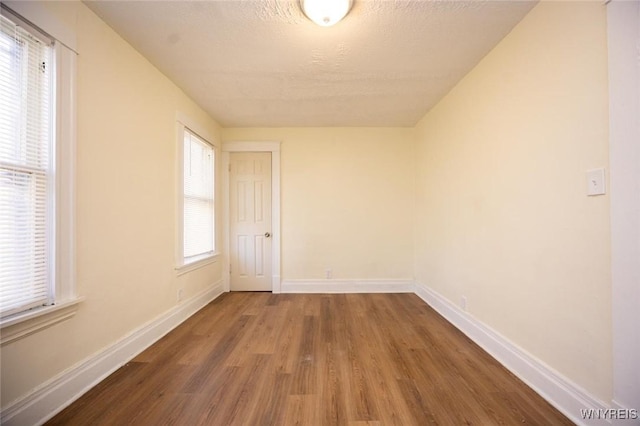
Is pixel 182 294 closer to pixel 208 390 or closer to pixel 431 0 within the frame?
pixel 208 390

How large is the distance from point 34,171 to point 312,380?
6.82 ft

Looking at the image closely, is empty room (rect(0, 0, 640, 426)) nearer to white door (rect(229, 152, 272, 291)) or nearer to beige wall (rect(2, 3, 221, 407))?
beige wall (rect(2, 3, 221, 407))

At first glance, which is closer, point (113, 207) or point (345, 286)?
point (113, 207)

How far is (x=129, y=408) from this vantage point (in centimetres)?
150

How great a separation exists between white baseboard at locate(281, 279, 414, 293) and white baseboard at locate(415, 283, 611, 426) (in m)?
1.23

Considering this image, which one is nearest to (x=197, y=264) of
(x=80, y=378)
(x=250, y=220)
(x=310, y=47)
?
(x=250, y=220)

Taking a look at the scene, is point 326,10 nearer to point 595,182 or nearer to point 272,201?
point 595,182

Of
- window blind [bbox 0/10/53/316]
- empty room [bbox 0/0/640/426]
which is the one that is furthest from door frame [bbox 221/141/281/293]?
window blind [bbox 0/10/53/316]

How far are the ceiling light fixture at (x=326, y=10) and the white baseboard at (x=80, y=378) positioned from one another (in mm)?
2675

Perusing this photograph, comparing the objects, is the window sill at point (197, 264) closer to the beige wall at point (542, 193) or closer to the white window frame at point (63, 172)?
the white window frame at point (63, 172)

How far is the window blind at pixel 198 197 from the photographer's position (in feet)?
9.75

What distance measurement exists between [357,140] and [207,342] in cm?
321

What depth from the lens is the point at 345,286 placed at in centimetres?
383

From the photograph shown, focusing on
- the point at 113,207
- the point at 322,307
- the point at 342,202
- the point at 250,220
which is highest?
the point at 342,202
